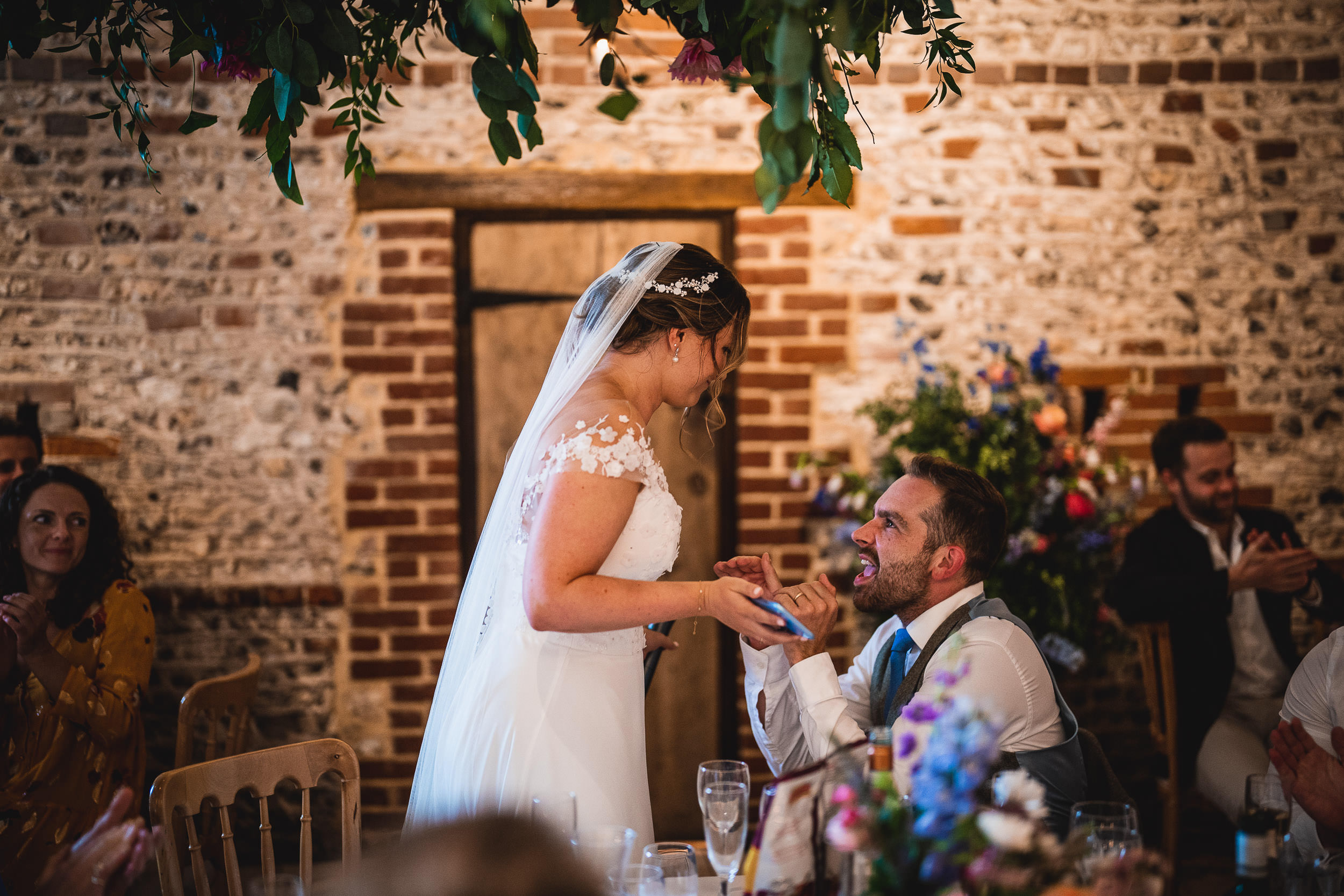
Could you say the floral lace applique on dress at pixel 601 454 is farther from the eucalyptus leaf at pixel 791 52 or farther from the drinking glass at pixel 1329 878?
the drinking glass at pixel 1329 878

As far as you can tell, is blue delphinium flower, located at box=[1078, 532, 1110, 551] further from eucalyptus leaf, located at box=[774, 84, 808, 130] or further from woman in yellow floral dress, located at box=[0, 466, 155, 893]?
woman in yellow floral dress, located at box=[0, 466, 155, 893]

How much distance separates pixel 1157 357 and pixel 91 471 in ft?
12.5

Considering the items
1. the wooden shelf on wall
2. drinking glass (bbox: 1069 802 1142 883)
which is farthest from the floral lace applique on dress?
the wooden shelf on wall

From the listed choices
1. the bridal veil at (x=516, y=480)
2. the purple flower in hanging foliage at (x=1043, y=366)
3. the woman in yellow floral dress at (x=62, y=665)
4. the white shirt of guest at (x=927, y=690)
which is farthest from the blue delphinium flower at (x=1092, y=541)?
the woman in yellow floral dress at (x=62, y=665)

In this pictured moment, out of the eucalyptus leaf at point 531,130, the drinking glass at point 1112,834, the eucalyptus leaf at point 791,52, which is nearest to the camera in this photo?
the eucalyptus leaf at point 791,52

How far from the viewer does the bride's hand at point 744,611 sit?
167 centimetres

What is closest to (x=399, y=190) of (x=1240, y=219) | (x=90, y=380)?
(x=90, y=380)

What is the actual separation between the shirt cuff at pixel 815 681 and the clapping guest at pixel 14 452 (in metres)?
2.65

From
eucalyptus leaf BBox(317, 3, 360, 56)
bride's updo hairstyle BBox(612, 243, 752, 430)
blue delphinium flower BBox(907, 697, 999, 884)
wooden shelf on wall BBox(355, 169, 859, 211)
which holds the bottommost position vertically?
blue delphinium flower BBox(907, 697, 999, 884)

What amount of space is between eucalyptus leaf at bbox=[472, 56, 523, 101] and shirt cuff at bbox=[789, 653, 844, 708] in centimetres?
110

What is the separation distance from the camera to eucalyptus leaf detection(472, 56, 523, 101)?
137 cm

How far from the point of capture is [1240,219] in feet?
11.6

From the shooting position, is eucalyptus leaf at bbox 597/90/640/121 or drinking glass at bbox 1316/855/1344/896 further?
drinking glass at bbox 1316/855/1344/896

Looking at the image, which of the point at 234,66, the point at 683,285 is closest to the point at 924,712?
the point at 683,285
